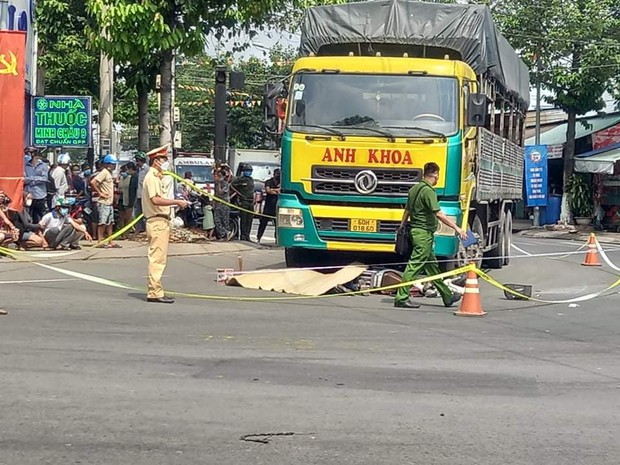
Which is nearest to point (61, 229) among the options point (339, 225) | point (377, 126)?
point (339, 225)

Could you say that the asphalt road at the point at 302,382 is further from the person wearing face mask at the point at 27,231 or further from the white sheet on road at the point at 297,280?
the person wearing face mask at the point at 27,231

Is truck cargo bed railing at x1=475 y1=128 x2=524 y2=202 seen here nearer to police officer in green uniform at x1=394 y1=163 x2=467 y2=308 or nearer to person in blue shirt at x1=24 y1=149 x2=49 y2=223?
police officer in green uniform at x1=394 y1=163 x2=467 y2=308

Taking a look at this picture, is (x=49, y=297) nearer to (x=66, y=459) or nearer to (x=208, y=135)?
(x=66, y=459)

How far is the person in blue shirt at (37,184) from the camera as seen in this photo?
19.3 meters

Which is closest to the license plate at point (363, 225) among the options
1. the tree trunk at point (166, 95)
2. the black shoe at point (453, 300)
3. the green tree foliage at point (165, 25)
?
the black shoe at point (453, 300)

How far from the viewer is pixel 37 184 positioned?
63.8 feet

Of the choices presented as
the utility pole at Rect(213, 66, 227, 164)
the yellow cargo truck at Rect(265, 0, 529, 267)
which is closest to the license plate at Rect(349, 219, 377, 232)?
the yellow cargo truck at Rect(265, 0, 529, 267)

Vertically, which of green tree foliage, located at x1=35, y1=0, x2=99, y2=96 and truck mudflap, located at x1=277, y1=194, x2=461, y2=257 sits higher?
green tree foliage, located at x1=35, y1=0, x2=99, y2=96

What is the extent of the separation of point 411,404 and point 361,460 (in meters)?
1.47

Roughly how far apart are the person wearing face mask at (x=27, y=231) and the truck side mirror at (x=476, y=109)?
8468mm

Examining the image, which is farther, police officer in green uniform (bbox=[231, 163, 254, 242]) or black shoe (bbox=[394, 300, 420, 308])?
police officer in green uniform (bbox=[231, 163, 254, 242])

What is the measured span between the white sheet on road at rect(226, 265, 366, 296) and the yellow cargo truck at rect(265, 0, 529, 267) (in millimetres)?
402

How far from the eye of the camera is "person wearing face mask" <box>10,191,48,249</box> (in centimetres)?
1769

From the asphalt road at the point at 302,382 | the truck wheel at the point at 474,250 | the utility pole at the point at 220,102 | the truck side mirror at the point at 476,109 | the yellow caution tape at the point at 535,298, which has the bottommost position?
the asphalt road at the point at 302,382
